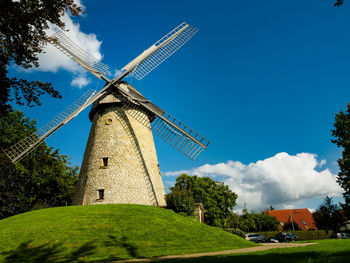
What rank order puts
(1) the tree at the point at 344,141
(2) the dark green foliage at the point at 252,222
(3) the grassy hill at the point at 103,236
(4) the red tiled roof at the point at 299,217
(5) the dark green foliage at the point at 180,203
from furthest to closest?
(4) the red tiled roof at the point at 299,217, (2) the dark green foliage at the point at 252,222, (1) the tree at the point at 344,141, (5) the dark green foliage at the point at 180,203, (3) the grassy hill at the point at 103,236

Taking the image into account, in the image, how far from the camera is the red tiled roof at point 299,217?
5775cm

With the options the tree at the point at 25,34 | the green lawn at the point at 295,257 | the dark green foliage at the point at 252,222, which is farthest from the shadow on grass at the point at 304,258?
the dark green foliage at the point at 252,222

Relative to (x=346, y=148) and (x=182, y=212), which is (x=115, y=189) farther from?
(x=346, y=148)

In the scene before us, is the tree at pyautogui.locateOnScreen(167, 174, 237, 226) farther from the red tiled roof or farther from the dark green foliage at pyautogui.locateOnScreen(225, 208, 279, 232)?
the red tiled roof

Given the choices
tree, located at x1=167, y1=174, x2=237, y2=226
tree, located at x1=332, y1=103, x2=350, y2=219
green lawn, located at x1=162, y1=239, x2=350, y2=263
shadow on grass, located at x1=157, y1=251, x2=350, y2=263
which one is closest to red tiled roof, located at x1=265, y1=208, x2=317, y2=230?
tree, located at x1=167, y1=174, x2=237, y2=226

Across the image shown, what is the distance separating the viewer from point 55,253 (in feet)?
36.2

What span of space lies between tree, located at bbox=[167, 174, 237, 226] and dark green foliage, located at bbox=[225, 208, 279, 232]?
359 cm

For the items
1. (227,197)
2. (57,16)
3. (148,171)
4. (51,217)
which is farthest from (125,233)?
(227,197)

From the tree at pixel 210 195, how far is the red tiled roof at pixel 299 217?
81.6 feet

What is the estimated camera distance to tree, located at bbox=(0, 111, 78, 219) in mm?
29172

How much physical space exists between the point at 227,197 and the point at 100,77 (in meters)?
33.4

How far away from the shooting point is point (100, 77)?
946 inches

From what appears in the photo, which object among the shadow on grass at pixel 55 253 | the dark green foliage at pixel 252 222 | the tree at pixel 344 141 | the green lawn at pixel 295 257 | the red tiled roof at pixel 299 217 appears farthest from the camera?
the red tiled roof at pixel 299 217

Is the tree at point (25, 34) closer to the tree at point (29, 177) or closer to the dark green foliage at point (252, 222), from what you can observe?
the tree at point (29, 177)
